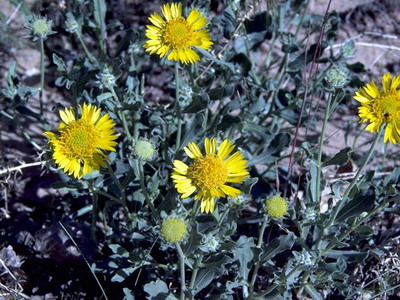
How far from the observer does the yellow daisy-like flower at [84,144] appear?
2.94 m

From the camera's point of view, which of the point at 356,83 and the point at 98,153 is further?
the point at 356,83

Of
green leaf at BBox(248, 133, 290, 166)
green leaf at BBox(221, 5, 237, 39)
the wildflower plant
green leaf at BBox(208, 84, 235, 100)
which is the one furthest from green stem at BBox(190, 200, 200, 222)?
green leaf at BBox(221, 5, 237, 39)

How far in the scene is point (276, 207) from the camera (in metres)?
2.83

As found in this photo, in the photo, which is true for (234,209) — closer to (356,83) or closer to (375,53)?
(356,83)

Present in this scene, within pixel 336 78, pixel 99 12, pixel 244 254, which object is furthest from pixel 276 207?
pixel 99 12

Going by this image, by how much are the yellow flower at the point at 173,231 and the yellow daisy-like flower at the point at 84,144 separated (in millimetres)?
577

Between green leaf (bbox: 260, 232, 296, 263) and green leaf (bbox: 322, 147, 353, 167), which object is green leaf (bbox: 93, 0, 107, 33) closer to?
green leaf (bbox: 322, 147, 353, 167)

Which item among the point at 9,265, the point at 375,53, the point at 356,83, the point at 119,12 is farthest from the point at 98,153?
the point at 375,53

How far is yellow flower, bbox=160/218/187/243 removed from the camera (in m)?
2.58

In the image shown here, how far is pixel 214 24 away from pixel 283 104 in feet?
2.77

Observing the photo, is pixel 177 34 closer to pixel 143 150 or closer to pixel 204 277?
pixel 143 150

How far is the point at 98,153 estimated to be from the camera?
2.99 metres

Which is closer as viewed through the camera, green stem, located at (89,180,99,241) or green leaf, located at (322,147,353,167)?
green leaf, located at (322,147,353,167)

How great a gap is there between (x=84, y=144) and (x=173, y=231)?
74 centimetres
